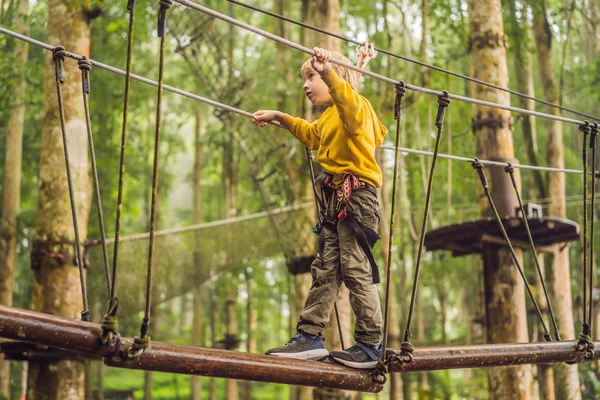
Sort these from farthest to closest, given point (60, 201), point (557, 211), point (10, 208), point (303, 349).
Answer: point (10, 208), point (557, 211), point (60, 201), point (303, 349)

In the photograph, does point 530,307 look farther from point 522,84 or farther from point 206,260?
point 206,260

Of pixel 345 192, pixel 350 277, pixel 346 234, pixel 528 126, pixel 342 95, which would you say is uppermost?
pixel 528 126

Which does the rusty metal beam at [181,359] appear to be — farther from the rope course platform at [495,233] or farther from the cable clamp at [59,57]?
the rope course platform at [495,233]

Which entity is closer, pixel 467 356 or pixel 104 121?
pixel 467 356

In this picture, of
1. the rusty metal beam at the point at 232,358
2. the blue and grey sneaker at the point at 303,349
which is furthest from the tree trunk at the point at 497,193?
the blue and grey sneaker at the point at 303,349

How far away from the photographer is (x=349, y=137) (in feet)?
8.82

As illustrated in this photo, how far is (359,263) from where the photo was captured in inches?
106

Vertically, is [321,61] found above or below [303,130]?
above

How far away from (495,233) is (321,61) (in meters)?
2.93

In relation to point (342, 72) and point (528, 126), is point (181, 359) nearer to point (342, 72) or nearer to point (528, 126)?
point (342, 72)

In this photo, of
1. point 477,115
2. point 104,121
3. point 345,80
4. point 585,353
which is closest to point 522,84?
point 477,115

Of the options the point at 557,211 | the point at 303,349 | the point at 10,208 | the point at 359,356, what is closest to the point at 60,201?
the point at 303,349

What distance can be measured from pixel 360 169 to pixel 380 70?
984 cm

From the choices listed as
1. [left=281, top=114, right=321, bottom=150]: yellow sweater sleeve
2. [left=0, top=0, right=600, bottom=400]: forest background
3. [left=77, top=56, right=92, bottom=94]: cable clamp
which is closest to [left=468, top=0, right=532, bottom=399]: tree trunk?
[left=0, top=0, right=600, bottom=400]: forest background
